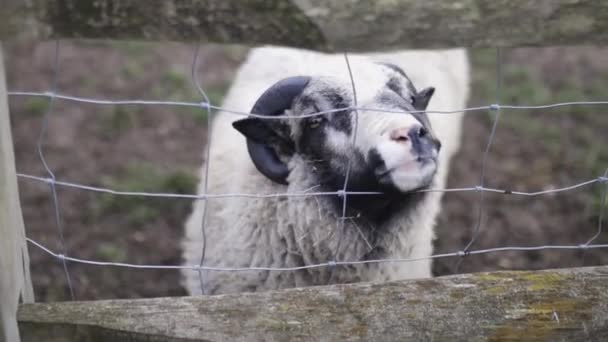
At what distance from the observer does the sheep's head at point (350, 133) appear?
8.20ft

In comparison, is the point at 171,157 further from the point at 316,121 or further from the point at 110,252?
the point at 316,121

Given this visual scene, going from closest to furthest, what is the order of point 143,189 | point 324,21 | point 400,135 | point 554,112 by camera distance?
point 324,21, point 400,135, point 143,189, point 554,112

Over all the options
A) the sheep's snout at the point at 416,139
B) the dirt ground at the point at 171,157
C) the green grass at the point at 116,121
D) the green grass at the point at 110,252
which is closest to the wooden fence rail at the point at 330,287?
the sheep's snout at the point at 416,139

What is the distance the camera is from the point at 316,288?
193cm

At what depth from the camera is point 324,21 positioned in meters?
1.60

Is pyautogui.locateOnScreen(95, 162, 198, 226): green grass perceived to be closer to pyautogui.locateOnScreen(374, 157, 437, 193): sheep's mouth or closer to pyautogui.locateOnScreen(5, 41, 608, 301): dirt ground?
pyautogui.locateOnScreen(5, 41, 608, 301): dirt ground

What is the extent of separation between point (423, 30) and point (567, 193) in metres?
4.12

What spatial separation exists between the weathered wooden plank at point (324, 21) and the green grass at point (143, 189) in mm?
3484

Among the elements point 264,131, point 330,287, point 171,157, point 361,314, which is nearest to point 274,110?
point 264,131

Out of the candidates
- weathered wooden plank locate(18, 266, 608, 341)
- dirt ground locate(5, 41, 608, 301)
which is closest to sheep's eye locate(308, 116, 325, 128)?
weathered wooden plank locate(18, 266, 608, 341)

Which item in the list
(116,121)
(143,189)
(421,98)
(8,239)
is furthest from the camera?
(116,121)

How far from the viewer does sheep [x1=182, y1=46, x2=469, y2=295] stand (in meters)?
2.56

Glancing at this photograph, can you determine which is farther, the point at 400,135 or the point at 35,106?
the point at 35,106

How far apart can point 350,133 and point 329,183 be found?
250 millimetres
